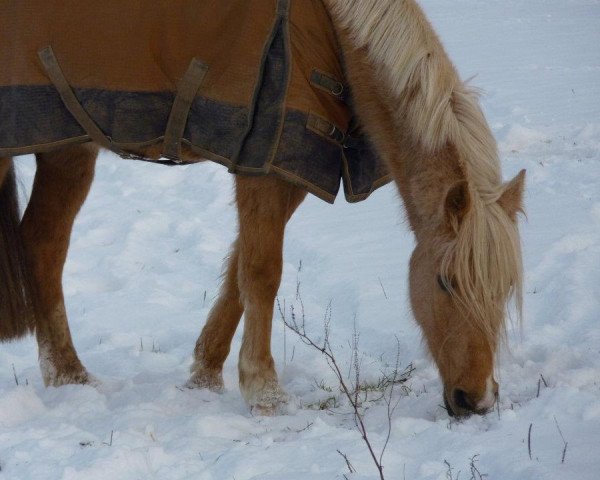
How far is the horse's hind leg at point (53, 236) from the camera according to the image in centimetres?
425

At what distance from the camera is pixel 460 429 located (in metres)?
3.00

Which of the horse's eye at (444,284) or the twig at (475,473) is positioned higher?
the horse's eye at (444,284)

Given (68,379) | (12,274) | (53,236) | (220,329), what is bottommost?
(68,379)

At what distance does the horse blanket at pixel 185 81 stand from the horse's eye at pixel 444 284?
1.99 feet

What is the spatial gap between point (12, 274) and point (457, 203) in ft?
7.20

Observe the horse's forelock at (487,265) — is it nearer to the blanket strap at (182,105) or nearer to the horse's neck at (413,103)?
the horse's neck at (413,103)

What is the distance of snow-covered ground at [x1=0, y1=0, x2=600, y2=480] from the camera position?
284cm

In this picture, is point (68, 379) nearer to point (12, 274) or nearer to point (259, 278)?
point (12, 274)

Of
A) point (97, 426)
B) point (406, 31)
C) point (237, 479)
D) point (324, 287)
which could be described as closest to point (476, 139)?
point (406, 31)

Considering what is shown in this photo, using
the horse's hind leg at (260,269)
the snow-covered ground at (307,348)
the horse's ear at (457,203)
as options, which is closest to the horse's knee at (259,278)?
the horse's hind leg at (260,269)

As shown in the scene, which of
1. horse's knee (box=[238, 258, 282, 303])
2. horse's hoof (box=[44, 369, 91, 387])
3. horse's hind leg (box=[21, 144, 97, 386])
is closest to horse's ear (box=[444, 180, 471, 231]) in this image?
horse's knee (box=[238, 258, 282, 303])

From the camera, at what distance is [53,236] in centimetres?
430

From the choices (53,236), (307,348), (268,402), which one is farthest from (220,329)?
(53,236)

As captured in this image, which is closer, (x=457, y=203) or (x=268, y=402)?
(x=457, y=203)
